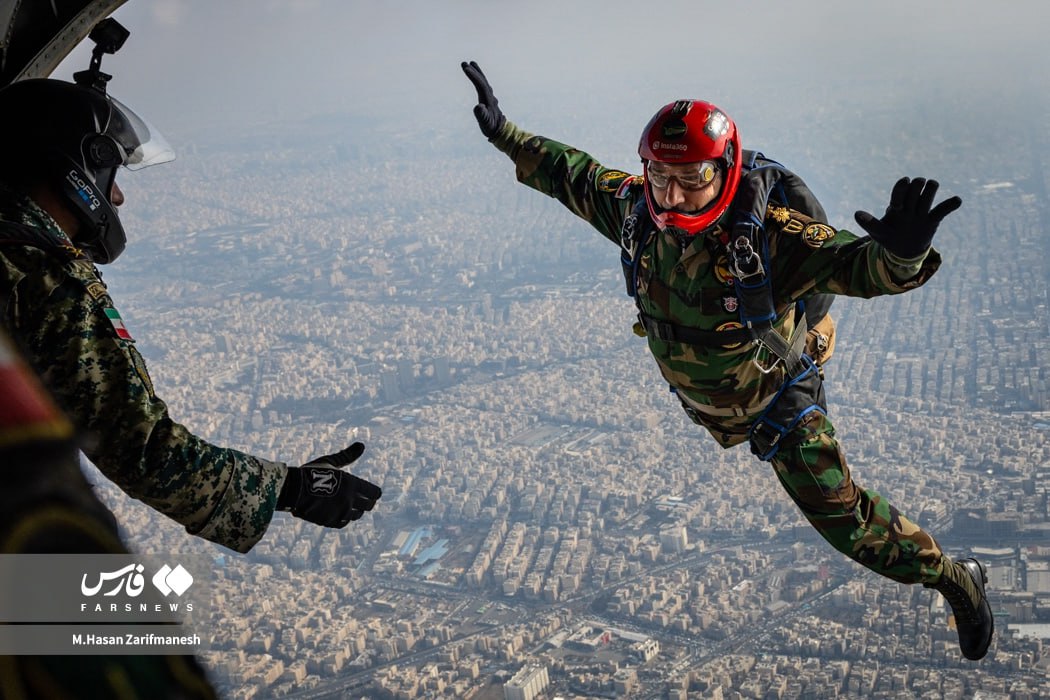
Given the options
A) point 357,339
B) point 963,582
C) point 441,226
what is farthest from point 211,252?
point 963,582

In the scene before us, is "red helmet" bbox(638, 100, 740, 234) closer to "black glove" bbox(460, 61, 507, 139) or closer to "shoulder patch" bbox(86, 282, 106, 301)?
"black glove" bbox(460, 61, 507, 139)

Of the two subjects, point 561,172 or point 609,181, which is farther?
point 561,172

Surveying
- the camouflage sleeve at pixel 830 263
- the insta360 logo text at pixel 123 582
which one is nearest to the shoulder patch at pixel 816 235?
the camouflage sleeve at pixel 830 263

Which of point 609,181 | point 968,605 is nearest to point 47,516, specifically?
point 609,181

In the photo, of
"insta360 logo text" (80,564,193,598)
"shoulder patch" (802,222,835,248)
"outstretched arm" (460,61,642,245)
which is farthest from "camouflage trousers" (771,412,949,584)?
"insta360 logo text" (80,564,193,598)

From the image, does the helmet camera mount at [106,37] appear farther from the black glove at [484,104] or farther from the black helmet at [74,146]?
the black glove at [484,104]

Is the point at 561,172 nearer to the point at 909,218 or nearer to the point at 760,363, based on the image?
the point at 760,363
